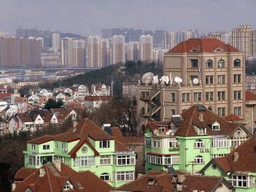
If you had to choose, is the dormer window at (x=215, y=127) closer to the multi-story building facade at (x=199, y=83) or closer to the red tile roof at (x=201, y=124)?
the red tile roof at (x=201, y=124)

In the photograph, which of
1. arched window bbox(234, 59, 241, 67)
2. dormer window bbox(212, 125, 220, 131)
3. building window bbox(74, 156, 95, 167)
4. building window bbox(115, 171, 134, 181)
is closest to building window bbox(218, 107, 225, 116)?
arched window bbox(234, 59, 241, 67)

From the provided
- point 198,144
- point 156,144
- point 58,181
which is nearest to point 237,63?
point 198,144

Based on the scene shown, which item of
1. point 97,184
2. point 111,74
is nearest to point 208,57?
point 97,184

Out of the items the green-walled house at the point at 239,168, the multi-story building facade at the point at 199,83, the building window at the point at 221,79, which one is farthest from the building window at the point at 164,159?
the building window at the point at 221,79

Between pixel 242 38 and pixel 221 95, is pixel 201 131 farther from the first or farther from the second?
pixel 242 38

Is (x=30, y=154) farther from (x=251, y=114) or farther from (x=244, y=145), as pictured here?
(x=251, y=114)

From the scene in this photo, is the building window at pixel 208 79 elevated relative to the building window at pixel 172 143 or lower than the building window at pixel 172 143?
elevated
